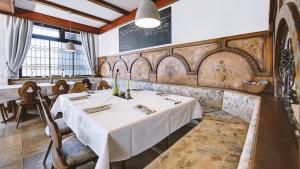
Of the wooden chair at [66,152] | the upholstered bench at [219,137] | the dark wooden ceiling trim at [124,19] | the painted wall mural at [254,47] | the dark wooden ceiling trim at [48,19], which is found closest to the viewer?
the upholstered bench at [219,137]

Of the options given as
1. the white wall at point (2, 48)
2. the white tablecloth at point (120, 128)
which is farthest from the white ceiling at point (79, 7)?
the white tablecloth at point (120, 128)

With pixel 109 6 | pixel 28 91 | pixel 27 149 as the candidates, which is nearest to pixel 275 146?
pixel 27 149

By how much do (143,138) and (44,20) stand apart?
Result: 5.21 m

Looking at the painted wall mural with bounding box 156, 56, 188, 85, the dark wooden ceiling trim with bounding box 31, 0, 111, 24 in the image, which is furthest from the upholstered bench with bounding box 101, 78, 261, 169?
the dark wooden ceiling trim with bounding box 31, 0, 111, 24

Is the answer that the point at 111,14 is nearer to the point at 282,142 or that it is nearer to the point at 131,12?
the point at 131,12

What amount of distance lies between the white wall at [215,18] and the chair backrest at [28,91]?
3222 mm

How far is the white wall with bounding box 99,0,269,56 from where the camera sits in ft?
7.41

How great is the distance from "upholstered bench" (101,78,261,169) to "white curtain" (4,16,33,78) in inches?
197

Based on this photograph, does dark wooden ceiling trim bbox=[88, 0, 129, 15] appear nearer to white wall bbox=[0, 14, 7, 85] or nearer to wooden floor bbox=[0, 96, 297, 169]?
white wall bbox=[0, 14, 7, 85]

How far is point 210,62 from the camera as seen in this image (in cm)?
278

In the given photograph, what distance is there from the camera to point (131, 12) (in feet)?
14.4

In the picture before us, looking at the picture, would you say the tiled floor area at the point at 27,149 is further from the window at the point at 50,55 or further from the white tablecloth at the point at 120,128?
the window at the point at 50,55

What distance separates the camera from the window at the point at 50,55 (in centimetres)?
475

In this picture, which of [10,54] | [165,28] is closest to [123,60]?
[165,28]
